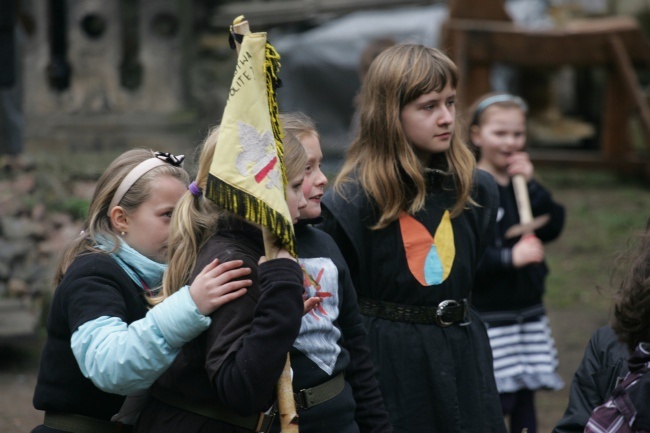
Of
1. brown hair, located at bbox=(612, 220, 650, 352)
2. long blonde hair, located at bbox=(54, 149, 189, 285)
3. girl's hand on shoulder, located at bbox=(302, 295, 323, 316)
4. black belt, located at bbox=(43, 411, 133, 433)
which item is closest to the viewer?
brown hair, located at bbox=(612, 220, 650, 352)

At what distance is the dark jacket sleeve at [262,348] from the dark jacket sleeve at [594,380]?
737 mm

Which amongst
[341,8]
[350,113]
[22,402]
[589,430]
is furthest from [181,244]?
[341,8]

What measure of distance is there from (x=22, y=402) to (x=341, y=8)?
8.08m

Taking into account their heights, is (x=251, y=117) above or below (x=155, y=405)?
above

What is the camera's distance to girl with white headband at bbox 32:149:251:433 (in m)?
2.53

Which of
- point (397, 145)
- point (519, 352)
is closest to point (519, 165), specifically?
point (519, 352)

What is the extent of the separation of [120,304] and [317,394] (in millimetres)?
548

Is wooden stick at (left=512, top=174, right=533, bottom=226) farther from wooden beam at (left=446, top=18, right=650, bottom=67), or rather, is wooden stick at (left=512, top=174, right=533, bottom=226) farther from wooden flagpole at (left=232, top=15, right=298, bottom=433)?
wooden beam at (left=446, top=18, right=650, bottom=67)

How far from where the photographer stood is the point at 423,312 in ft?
11.3

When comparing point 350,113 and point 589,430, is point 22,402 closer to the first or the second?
point 589,430

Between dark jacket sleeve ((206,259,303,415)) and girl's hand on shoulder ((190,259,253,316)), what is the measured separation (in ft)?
0.19

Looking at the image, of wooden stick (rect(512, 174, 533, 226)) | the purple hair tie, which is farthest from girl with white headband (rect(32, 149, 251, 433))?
wooden stick (rect(512, 174, 533, 226))

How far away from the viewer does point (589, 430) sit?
2328 mm

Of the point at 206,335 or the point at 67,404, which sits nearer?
the point at 206,335
